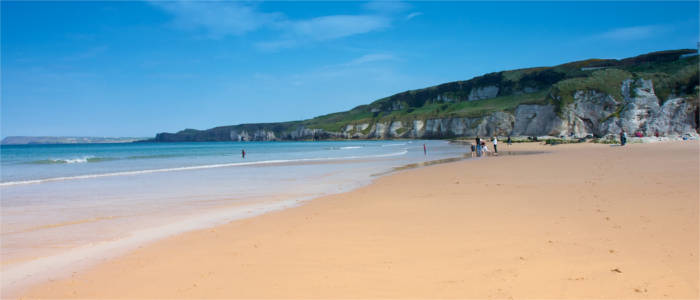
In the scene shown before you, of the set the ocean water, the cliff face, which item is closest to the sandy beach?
the ocean water

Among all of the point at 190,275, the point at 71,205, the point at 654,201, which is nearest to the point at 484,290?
the point at 190,275

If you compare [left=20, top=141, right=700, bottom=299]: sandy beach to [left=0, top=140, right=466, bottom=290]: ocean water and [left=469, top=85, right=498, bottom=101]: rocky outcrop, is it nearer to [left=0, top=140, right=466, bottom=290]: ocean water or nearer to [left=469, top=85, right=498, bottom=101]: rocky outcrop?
[left=0, top=140, right=466, bottom=290]: ocean water

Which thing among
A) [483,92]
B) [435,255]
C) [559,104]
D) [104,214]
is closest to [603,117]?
[559,104]

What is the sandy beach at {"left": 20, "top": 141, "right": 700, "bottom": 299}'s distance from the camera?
4262 mm

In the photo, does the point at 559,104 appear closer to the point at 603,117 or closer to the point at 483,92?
the point at 603,117

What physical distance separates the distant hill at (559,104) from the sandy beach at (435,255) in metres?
61.5

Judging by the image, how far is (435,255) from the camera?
5.46 metres

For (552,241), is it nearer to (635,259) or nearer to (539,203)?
(635,259)

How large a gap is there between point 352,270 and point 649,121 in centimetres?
6896

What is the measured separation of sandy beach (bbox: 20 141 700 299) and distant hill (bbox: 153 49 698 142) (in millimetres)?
61459

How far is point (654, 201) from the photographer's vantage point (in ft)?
27.7

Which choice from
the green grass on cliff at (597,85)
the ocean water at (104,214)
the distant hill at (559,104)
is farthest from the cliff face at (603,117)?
the ocean water at (104,214)

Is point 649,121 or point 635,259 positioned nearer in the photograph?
point 635,259

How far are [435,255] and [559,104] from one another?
82.2 m
